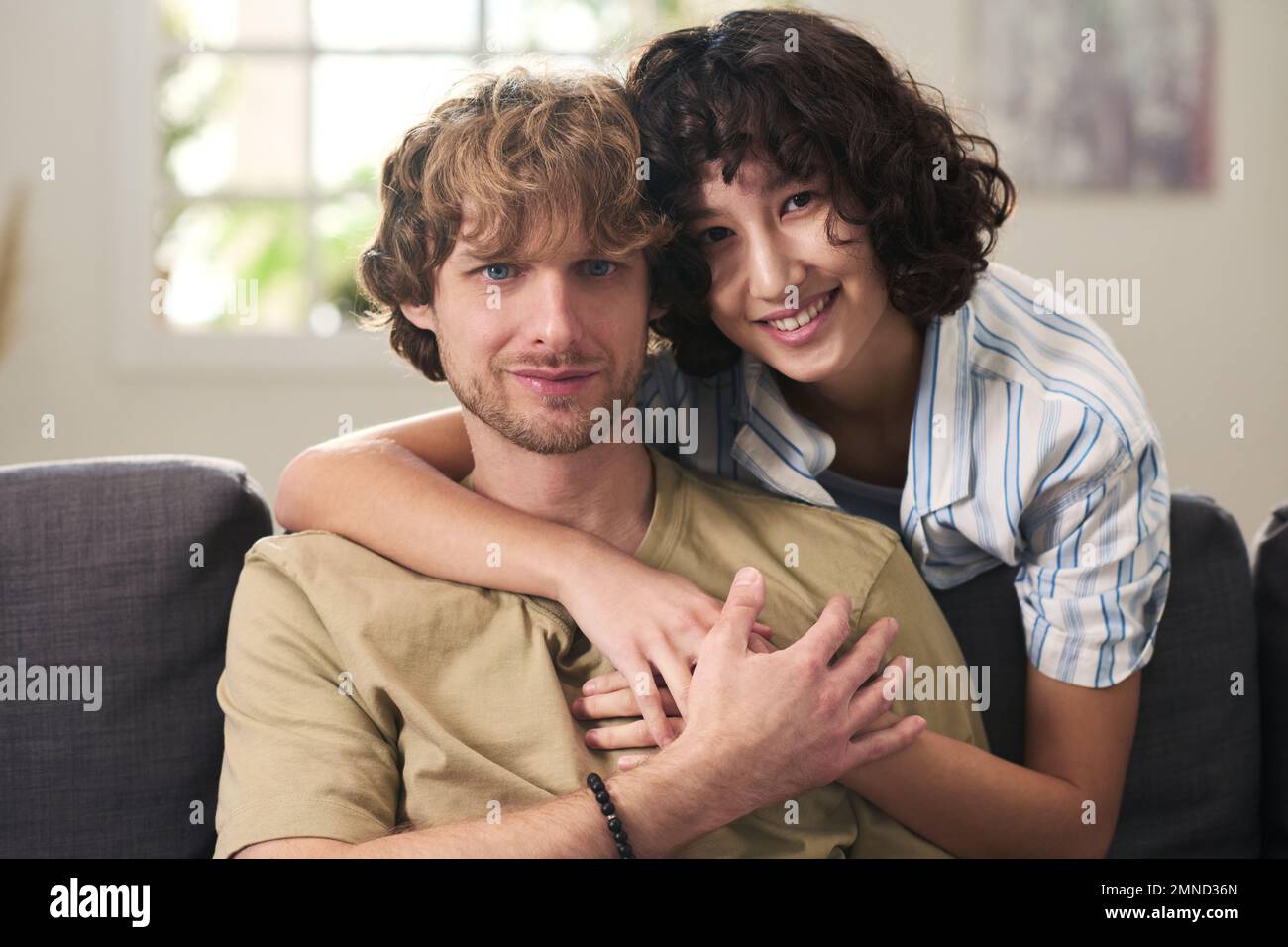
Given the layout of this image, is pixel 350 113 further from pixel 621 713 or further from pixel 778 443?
pixel 621 713

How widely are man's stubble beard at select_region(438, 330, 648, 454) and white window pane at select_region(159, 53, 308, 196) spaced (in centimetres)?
239

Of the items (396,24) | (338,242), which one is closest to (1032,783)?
(338,242)

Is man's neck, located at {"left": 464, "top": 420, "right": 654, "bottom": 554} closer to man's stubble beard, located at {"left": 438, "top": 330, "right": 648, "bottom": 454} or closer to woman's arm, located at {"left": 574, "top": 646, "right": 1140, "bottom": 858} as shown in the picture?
A: man's stubble beard, located at {"left": 438, "top": 330, "right": 648, "bottom": 454}

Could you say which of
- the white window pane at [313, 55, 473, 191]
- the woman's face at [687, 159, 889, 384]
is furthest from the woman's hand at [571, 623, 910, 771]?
the white window pane at [313, 55, 473, 191]

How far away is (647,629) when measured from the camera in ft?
4.01

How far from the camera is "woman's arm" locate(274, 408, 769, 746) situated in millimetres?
1219

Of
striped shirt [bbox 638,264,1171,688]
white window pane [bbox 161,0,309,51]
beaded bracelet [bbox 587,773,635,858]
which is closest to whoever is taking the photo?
beaded bracelet [bbox 587,773,635,858]

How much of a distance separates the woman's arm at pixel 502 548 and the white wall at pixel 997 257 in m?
2.00

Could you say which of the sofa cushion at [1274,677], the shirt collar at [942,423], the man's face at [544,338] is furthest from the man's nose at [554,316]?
the sofa cushion at [1274,677]

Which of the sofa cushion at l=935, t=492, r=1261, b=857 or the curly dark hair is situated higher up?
the curly dark hair

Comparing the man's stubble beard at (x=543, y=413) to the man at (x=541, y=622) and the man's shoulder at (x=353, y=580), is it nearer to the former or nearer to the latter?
the man at (x=541, y=622)

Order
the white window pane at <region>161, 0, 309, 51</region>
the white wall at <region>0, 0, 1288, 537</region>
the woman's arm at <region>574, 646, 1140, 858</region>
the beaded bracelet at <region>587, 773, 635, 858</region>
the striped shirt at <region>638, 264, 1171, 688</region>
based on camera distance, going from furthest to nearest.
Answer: the white window pane at <region>161, 0, 309, 51</region> → the white wall at <region>0, 0, 1288, 537</region> → the striped shirt at <region>638, 264, 1171, 688</region> → the woman's arm at <region>574, 646, 1140, 858</region> → the beaded bracelet at <region>587, 773, 635, 858</region>

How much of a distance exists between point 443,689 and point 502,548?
0.16 m
